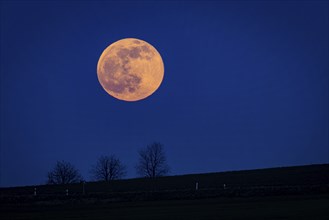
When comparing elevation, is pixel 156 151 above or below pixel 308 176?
above

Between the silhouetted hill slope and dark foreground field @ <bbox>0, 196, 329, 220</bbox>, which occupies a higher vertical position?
the silhouetted hill slope

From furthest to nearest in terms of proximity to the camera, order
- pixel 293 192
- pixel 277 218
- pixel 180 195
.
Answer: pixel 180 195 < pixel 293 192 < pixel 277 218

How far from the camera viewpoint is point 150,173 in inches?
5113

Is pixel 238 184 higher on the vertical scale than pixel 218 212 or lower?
higher

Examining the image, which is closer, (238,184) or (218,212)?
(218,212)

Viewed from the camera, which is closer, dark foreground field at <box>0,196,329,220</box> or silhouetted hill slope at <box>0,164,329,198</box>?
dark foreground field at <box>0,196,329,220</box>

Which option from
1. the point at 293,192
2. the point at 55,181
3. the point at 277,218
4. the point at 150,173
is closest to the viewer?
the point at 277,218

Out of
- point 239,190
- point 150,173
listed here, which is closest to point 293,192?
point 239,190

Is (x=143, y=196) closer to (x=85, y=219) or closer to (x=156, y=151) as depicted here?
(x=85, y=219)

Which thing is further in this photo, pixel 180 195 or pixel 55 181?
pixel 55 181

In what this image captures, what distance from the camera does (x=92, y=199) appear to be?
48344 millimetres

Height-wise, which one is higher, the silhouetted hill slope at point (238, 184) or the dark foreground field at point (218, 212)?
the silhouetted hill slope at point (238, 184)

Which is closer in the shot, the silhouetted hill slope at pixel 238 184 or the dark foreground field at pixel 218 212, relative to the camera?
the dark foreground field at pixel 218 212

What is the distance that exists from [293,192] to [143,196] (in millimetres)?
13220
